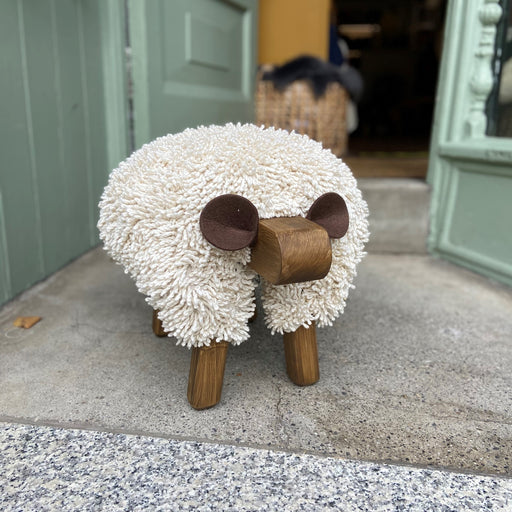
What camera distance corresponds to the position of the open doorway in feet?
21.8

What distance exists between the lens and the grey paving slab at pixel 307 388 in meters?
0.91

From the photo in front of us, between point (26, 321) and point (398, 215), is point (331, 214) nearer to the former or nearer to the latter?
point (26, 321)

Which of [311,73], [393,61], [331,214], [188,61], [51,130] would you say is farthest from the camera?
[393,61]

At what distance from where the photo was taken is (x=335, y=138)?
2812mm

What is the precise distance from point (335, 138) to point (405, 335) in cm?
172

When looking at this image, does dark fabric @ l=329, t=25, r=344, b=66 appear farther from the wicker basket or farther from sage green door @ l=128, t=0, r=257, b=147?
sage green door @ l=128, t=0, r=257, b=147

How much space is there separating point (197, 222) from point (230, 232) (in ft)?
0.21

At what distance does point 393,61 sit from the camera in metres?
7.31

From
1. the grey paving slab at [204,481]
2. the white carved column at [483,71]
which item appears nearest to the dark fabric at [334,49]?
the white carved column at [483,71]

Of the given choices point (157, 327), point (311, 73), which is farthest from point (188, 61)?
point (157, 327)

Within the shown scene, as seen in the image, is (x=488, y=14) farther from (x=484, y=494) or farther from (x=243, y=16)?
(x=484, y=494)

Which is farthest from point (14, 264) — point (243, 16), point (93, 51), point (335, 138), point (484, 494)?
point (335, 138)

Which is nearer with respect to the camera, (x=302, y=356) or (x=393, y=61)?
(x=302, y=356)

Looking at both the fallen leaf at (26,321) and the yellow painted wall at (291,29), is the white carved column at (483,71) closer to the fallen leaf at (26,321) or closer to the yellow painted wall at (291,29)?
the yellow painted wall at (291,29)
